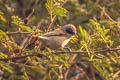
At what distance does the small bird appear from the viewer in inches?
121

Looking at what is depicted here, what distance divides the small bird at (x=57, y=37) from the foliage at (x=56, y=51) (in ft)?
0.23

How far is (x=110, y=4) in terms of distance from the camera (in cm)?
534

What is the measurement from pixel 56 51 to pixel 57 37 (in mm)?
487

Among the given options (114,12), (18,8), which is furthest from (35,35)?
(18,8)

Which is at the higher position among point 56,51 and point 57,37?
point 57,37

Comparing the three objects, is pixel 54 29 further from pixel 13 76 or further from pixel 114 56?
pixel 13 76

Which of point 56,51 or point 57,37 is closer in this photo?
point 57,37

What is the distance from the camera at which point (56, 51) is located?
361 centimetres

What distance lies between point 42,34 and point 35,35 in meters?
0.14

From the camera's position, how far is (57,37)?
3.15m

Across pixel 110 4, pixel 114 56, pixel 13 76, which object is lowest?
pixel 13 76

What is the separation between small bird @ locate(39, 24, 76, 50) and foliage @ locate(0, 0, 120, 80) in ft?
0.23

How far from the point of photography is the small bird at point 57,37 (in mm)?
3062

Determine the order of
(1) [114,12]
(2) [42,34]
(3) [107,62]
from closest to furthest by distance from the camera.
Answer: (2) [42,34] < (3) [107,62] < (1) [114,12]
